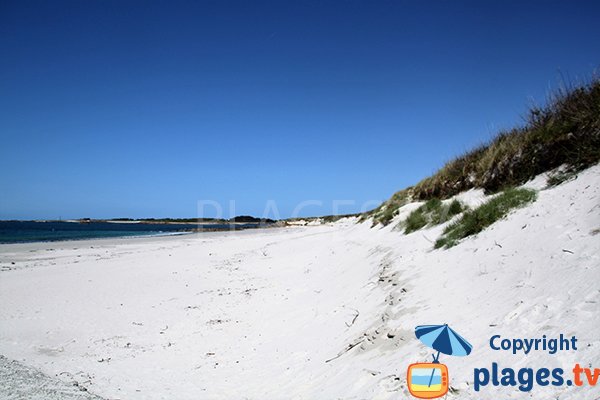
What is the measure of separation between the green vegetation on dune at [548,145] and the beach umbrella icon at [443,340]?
430 cm

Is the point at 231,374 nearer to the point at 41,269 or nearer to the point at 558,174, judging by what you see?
the point at 558,174

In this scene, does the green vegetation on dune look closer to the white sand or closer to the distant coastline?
the white sand

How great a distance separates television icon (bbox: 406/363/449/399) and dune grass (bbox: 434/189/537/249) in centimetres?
348

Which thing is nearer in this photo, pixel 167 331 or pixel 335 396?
pixel 335 396

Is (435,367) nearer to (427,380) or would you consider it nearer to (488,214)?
(427,380)

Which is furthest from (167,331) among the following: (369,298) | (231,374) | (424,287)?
(424,287)

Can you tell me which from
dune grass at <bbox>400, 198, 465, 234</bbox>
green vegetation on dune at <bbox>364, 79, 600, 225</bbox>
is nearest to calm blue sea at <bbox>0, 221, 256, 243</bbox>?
dune grass at <bbox>400, 198, 465, 234</bbox>

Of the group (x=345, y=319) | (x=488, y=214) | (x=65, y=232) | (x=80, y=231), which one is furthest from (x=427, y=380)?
(x=80, y=231)

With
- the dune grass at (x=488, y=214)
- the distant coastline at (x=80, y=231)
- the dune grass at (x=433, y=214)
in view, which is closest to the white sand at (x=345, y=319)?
the dune grass at (x=488, y=214)

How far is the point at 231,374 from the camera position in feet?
15.5

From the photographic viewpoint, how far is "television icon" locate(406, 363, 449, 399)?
8.97 ft

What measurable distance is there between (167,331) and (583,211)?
700cm

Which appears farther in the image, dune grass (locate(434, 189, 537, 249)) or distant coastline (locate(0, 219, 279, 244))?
distant coastline (locate(0, 219, 279, 244))

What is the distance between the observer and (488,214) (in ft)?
19.7
